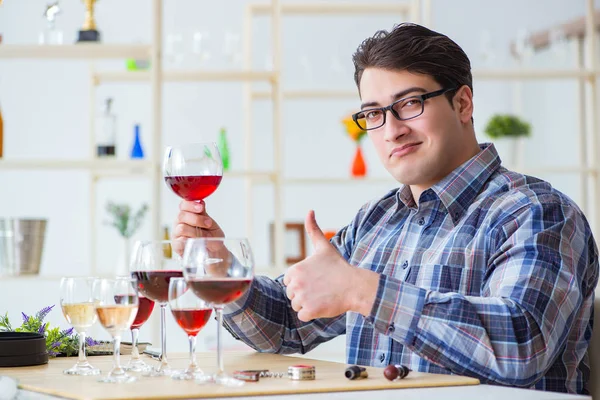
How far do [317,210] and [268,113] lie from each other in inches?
24.6

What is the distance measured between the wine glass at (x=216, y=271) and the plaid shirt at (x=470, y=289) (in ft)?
0.92

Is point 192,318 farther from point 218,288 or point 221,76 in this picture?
point 221,76

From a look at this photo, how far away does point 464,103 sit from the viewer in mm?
1975

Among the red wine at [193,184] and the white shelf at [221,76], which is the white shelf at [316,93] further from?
the red wine at [193,184]

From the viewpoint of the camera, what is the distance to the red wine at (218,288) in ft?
4.01

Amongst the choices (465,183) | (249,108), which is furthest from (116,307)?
(249,108)

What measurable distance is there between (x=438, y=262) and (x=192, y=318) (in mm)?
622

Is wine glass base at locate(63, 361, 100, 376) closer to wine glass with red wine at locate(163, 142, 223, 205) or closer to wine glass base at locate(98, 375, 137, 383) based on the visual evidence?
wine glass base at locate(98, 375, 137, 383)

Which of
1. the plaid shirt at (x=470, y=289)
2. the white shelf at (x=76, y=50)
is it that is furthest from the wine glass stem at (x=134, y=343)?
the white shelf at (x=76, y=50)

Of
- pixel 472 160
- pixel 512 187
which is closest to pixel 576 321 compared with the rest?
pixel 512 187

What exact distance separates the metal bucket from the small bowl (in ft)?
7.07

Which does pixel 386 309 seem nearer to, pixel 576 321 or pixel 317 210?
pixel 576 321

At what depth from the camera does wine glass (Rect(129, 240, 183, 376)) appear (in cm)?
142

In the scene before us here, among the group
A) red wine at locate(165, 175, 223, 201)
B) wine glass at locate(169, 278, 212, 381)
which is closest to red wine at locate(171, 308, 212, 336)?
wine glass at locate(169, 278, 212, 381)
